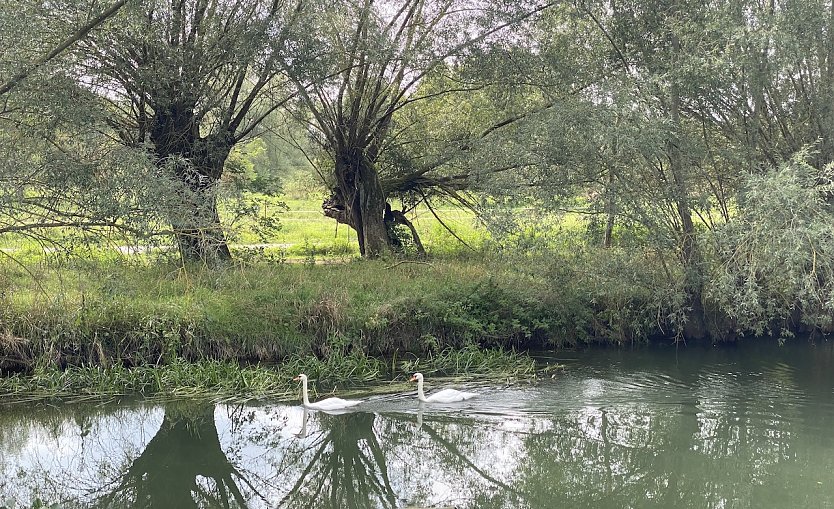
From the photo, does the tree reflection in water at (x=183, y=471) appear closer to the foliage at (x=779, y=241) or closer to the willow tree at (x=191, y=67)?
the willow tree at (x=191, y=67)

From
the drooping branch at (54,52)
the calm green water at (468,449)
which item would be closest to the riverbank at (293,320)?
the calm green water at (468,449)

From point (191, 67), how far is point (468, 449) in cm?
872

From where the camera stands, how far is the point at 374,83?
57.0ft

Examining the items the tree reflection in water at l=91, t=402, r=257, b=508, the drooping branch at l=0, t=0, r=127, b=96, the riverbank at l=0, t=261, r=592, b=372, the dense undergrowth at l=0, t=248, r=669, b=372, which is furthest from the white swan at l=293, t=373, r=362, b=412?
the drooping branch at l=0, t=0, r=127, b=96

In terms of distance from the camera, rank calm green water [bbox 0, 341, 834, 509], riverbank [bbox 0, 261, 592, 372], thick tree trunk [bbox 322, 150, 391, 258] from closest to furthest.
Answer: calm green water [bbox 0, 341, 834, 509] → riverbank [bbox 0, 261, 592, 372] → thick tree trunk [bbox 322, 150, 391, 258]

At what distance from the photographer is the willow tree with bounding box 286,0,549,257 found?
49.5 feet

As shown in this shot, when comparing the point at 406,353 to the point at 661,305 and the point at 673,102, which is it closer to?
the point at 661,305

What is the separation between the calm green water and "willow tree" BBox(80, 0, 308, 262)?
9.08ft

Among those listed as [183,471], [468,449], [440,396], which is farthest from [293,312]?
[468,449]

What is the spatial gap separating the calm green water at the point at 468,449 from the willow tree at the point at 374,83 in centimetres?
723

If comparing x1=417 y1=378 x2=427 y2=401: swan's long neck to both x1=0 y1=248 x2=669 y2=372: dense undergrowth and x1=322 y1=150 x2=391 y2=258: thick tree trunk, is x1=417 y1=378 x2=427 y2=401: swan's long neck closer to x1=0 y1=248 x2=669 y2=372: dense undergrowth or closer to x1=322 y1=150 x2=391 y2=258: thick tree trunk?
x1=0 y1=248 x2=669 y2=372: dense undergrowth

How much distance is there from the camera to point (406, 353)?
13.5m

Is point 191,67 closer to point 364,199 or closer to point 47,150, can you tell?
point 47,150

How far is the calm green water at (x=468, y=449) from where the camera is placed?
856 centimetres
